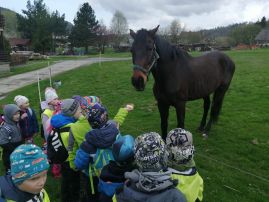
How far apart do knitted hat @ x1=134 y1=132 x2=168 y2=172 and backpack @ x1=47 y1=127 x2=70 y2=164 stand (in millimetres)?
1625

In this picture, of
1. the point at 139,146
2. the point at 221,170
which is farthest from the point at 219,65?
the point at 139,146

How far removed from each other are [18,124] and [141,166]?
3259 mm

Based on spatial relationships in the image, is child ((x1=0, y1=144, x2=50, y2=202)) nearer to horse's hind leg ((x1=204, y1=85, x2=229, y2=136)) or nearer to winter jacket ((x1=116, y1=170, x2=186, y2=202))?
winter jacket ((x1=116, y1=170, x2=186, y2=202))

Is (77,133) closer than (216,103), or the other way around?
(77,133)

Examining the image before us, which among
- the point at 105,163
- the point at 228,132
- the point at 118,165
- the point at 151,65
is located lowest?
the point at 228,132

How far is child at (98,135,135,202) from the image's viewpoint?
8.07ft

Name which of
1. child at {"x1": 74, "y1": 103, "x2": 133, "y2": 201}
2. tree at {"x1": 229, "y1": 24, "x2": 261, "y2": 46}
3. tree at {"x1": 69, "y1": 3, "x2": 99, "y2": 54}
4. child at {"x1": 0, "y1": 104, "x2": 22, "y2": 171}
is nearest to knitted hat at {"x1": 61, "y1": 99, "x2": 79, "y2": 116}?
child at {"x1": 74, "y1": 103, "x2": 133, "y2": 201}

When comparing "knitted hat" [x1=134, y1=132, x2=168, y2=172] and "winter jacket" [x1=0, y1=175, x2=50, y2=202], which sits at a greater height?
"knitted hat" [x1=134, y1=132, x2=168, y2=172]

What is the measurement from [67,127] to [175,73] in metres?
2.30

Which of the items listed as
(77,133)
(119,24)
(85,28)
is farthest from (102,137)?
(119,24)

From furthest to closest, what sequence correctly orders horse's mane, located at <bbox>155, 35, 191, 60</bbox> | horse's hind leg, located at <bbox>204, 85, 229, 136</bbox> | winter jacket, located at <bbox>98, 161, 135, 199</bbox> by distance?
A: horse's hind leg, located at <bbox>204, 85, 229, 136</bbox>
horse's mane, located at <bbox>155, 35, 191, 60</bbox>
winter jacket, located at <bbox>98, 161, 135, 199</bbox>

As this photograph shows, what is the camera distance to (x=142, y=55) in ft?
13.9

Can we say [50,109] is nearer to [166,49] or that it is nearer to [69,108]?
[69,108]

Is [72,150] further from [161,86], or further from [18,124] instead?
[161,86]
